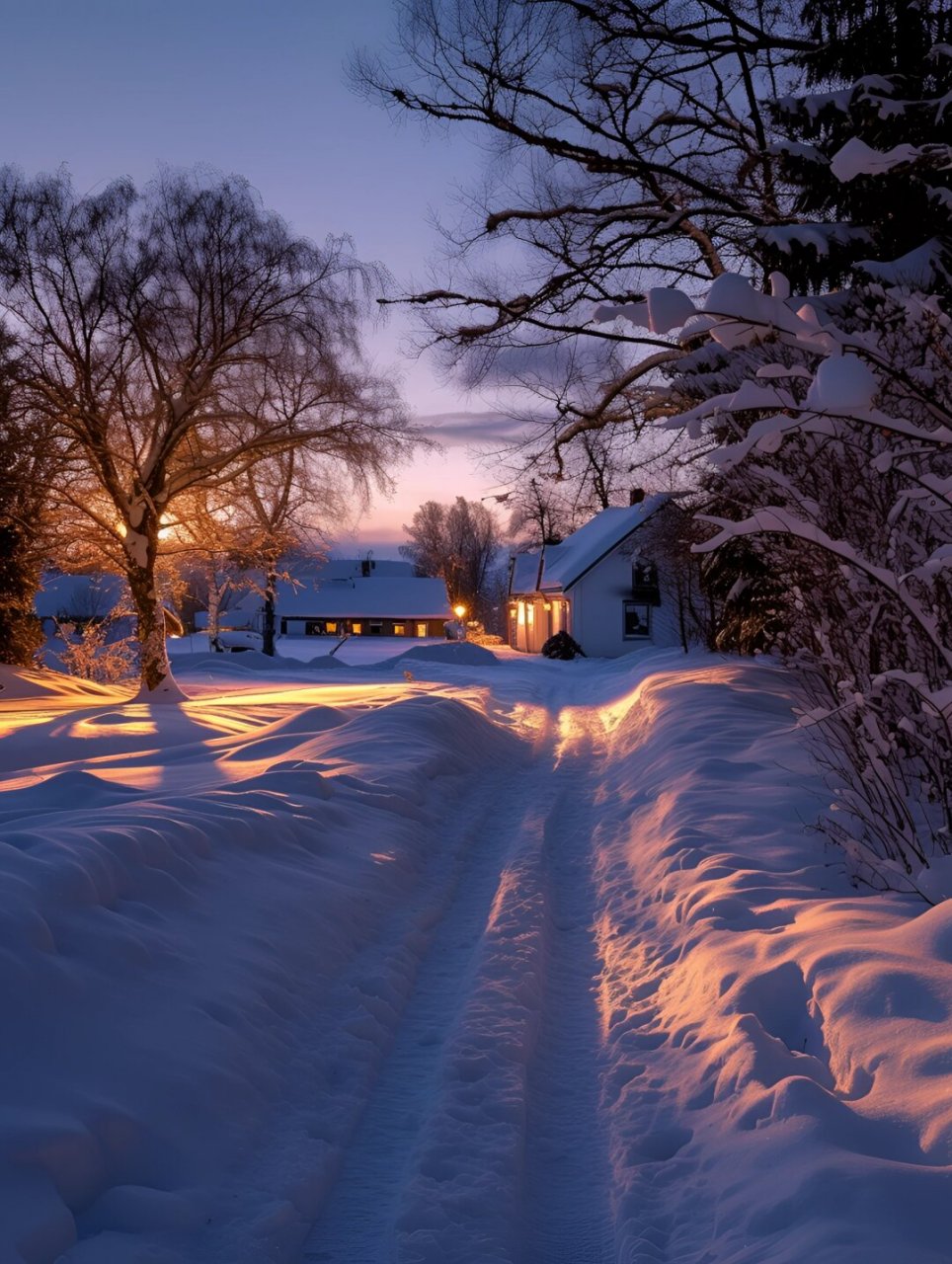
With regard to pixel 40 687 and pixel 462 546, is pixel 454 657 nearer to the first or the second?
pixel 40 687

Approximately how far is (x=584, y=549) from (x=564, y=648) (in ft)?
16.0

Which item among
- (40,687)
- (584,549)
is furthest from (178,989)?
(584,549)

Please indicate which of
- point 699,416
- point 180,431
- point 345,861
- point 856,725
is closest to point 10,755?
point 345,861

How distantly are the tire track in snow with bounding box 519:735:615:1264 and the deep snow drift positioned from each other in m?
0.01

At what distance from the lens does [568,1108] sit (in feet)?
12.8

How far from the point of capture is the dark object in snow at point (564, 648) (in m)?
38.7

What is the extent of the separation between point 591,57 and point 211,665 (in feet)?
70.3

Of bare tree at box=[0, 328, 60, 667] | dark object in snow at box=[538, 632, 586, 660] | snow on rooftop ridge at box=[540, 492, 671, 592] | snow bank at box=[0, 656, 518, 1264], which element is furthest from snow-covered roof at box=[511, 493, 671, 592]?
snow bank at box=[0, 656, 518, 1264]

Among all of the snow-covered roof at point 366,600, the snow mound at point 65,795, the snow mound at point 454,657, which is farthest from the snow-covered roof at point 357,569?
the snow mound at point 65,795

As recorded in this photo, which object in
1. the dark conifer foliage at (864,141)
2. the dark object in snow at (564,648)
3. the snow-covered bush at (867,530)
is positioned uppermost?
the dark conifer foliage at (864,141)

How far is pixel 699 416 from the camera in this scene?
131 inches

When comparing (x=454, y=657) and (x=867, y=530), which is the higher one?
(x=867, y=530)

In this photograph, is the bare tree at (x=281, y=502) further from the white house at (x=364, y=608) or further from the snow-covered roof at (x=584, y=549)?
the white house at (x=364, y=608)

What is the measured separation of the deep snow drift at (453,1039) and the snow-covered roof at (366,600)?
211 feet
